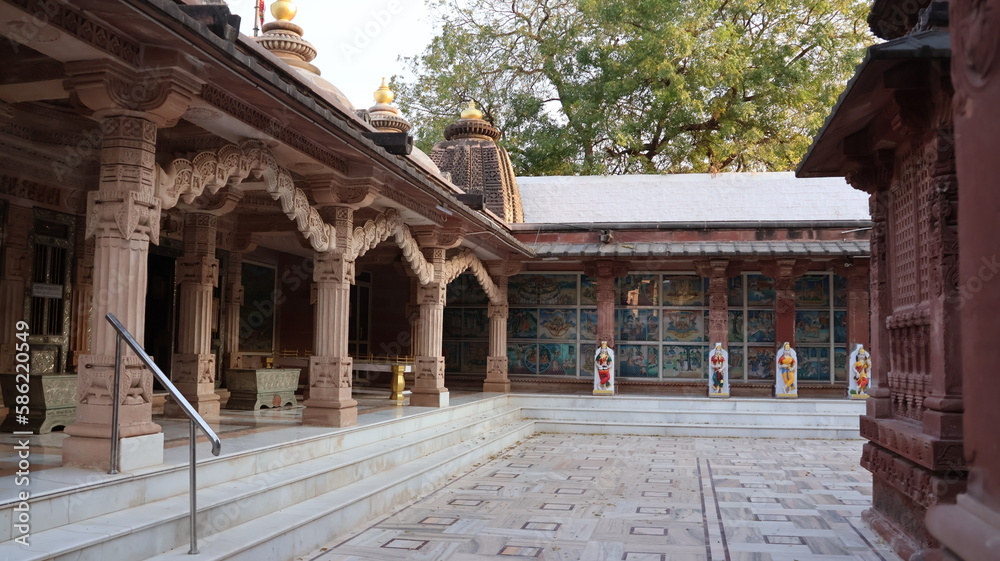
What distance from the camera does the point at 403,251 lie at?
1060 cm

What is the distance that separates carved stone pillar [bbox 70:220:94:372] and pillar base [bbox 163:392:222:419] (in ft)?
3.41

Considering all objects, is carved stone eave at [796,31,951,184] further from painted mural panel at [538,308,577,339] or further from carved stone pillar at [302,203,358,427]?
painted mural panel at [538,308,577,339]

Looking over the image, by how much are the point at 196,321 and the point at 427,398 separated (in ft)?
12.1

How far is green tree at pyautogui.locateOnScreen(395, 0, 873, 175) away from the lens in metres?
22.7

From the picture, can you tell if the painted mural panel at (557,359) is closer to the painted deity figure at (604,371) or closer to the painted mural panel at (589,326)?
the painted mural panel at (589,326)

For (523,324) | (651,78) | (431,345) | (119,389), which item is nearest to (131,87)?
(119,389)

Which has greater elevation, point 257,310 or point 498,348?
point 257,310

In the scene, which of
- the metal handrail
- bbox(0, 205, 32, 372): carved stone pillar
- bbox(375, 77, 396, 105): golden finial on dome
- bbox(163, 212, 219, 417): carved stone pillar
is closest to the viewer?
the metal handrail

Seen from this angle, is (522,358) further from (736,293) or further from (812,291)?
(812,291)

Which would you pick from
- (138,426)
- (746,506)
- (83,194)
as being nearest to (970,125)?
(138,426)

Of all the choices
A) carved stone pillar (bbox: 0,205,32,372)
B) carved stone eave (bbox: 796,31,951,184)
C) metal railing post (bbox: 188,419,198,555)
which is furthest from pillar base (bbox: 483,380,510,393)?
metal railing post (bbox: 188,419,198,555)

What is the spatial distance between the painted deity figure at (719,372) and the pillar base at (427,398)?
18.5 ft

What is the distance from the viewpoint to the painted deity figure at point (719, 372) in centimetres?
1475

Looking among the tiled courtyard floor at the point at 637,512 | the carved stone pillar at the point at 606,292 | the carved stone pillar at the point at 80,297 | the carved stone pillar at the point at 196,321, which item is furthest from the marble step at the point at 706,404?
the carved stone pillar at the point at 80,297
